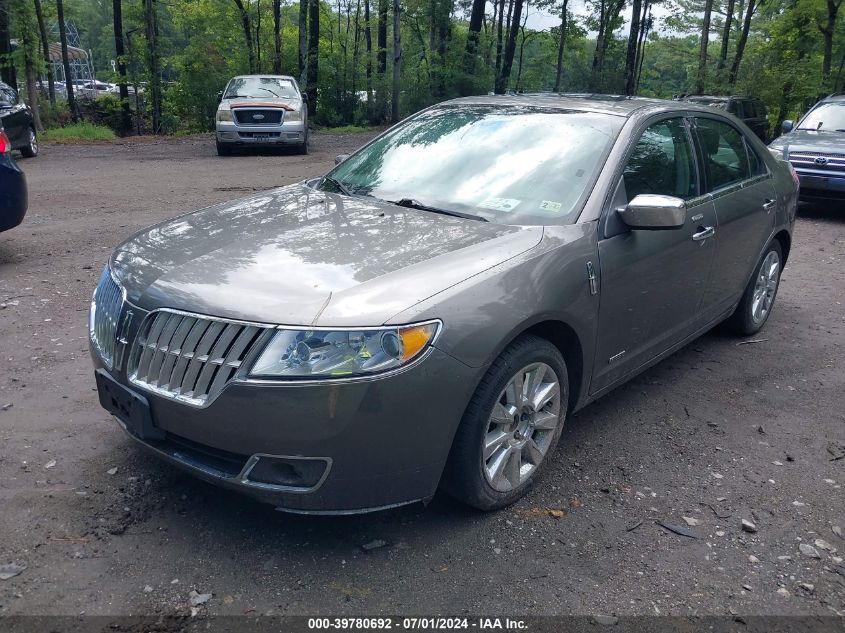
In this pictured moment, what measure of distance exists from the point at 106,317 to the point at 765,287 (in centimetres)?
466

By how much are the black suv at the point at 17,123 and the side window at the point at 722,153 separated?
13129mm

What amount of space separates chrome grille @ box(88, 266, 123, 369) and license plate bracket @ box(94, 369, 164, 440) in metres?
0.08

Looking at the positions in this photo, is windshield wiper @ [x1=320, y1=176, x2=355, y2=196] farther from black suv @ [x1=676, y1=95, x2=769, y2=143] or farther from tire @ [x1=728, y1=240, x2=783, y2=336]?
black suv @ [x1=676, y1=95, x2=769, y2=143]

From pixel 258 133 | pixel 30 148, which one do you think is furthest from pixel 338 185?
pixel 30 148

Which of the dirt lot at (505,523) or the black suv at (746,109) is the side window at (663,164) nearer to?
the dirt lot at (505,523)

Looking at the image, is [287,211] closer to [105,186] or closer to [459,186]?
[459,186]

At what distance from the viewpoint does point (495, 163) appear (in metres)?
4.00

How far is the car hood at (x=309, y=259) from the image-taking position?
9.11 feet

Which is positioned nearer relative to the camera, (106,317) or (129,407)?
(129,407)

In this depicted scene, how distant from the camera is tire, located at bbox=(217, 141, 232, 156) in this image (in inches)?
677

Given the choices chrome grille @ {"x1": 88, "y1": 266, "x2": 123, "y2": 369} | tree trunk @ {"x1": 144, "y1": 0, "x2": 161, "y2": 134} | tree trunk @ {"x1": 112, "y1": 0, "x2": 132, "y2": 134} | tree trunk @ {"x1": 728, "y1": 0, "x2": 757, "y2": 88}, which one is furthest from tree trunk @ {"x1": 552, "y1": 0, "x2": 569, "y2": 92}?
chrome grille @ {"x1": 88, "y1": 266, "x2": 123, "y2": 369}

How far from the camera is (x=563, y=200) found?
3695mm

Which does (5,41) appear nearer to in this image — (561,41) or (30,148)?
(30,148)

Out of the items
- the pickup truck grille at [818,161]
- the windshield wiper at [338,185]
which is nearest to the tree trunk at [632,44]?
the pickup truck grille at [818,161]
